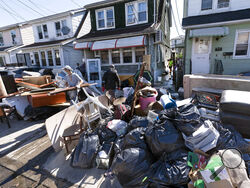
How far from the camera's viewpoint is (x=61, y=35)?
13.6m

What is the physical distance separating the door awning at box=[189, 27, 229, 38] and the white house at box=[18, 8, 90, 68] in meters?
9.69

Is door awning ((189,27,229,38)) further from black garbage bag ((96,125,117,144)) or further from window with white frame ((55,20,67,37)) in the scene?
window with white frame ((55,20,67,37))

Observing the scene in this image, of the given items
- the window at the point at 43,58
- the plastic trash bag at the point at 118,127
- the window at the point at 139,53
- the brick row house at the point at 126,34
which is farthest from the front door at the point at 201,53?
the window at the point at 43,58

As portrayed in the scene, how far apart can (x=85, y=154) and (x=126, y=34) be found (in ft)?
25.8

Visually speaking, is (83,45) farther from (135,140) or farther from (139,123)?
(135,140)

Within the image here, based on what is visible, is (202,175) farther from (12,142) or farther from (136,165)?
(12,142)

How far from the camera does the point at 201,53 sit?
7.45m

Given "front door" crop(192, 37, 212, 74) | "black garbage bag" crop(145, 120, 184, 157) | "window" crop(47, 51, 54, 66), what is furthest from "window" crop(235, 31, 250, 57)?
"window" crop(47, 51, 54, 66)

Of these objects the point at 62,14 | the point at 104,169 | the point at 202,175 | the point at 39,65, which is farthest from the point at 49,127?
the point at 39,65

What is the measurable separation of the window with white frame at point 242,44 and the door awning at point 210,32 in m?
0.93

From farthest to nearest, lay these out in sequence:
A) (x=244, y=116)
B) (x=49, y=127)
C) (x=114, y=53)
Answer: (x=114, y=53) → (x=49, y=127) → (x=244, y=116)

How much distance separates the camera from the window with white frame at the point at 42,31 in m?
14.2

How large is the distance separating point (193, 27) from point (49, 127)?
7.55 meters

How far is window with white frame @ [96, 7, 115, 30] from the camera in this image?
1038cm
